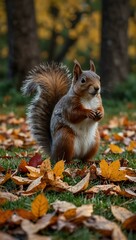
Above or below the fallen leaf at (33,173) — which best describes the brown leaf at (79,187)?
below

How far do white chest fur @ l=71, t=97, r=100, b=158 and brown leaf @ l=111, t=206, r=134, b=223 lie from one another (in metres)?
1.39

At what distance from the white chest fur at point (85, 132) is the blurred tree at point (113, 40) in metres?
6.80

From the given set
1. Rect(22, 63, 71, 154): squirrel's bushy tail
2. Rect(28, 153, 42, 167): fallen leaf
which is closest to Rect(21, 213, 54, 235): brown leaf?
Rect(28, 153, 42, 167): fallen leaf

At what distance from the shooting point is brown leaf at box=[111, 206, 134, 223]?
2.31 metres

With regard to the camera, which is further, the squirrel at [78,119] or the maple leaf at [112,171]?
the squirrel at [78,119]

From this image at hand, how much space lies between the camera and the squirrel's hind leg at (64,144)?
370 centimetres

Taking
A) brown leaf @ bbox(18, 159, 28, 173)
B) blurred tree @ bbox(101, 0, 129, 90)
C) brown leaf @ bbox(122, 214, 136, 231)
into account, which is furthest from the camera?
blurred tree @ bbox(101, 0, 129, 90)

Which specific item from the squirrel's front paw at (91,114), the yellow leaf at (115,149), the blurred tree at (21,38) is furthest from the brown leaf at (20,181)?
the blurred tree at (21,38)

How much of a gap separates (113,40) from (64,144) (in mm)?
7383

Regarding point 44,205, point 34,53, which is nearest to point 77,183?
point 44,205

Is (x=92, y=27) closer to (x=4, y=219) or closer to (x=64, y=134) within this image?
(x=64, y=134)

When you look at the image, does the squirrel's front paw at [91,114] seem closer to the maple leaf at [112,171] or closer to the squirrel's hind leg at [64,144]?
the squirrel's hind leg at [64,144]

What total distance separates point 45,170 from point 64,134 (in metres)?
0.69

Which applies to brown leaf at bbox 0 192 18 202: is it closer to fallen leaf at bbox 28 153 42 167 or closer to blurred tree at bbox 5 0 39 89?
fallen leaf at bbox 28 153 42 167
